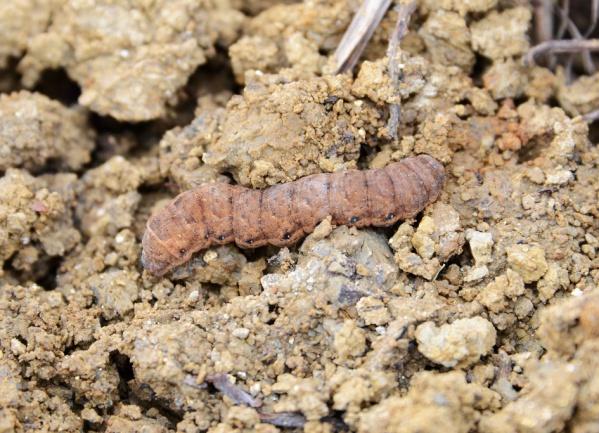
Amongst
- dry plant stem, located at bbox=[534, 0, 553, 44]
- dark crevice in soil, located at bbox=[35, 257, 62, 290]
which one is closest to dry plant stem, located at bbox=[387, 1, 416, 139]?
dry plant stem, located at bbox=[534, 0, 553, 44]

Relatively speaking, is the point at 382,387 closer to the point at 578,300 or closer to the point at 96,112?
the point at 578,300

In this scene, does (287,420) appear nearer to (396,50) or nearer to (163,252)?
(163,252)

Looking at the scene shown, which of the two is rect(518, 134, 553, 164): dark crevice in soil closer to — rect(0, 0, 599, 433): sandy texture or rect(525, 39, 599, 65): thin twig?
rect(0, 0, 599, 433): sandy texture

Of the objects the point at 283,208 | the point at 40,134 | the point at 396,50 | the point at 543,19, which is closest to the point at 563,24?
the point at 543,19

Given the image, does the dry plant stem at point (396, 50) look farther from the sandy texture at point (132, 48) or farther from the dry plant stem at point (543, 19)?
the sandy texture at point (132, 48)

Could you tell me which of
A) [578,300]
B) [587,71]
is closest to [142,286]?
[578,300]
